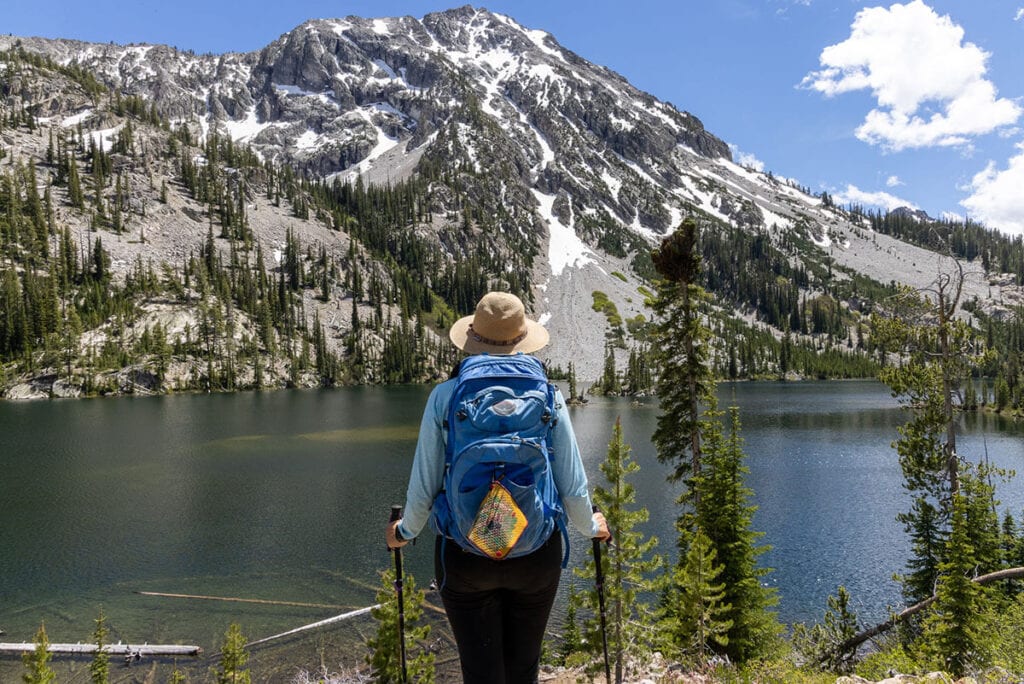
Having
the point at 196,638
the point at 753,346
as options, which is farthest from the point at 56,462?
the point at 753,346

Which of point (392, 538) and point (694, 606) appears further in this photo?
point (694, 606)

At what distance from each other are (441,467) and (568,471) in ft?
2.76

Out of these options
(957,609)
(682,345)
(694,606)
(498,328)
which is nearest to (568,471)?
(498,328)

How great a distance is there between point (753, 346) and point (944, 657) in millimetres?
197164

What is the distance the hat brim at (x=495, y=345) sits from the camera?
3953 millimetres

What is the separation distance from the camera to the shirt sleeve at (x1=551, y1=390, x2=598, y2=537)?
3.73m

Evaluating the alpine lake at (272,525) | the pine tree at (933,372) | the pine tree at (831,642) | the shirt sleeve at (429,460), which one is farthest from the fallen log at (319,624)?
the shirt sleeve at (429,460)

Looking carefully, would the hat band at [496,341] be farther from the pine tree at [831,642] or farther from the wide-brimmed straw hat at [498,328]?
the pine tree at [831,642]

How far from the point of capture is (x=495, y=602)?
3.68 meters

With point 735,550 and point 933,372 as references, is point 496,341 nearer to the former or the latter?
point 735,550

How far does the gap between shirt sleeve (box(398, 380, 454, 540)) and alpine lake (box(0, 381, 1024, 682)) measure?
1864 cm

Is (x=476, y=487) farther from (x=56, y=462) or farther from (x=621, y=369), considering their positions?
(x=621, y=369)

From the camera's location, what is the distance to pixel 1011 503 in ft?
131

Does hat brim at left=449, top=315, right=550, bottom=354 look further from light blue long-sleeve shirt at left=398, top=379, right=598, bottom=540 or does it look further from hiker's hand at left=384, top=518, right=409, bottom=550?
hiker's hand at left=384, top=518, right=409, bottom=550
